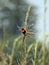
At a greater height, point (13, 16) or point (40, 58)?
point (40, 58)

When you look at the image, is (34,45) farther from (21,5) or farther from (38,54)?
(21,5)

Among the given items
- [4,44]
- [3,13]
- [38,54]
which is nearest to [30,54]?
[38,54]

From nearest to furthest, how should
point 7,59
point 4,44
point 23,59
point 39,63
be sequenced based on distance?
1. point 23,59
2. point 39,63
3. point 7,59
4. point 4,44

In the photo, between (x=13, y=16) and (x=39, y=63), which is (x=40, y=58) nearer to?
(x=39, y=63)

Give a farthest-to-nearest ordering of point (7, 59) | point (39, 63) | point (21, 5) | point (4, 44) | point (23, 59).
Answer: point (21, 5)
point (4, 44)
point (7, 59)
point (39, 63)
point (23, 59)

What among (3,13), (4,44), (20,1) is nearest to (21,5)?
(20,1)

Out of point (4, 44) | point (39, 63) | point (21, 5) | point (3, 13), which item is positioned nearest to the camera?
point (39, 63)

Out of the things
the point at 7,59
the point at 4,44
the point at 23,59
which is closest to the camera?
the point at 23,59

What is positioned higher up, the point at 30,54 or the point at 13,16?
the point at 30,54

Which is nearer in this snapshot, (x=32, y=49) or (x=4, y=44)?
(x=32, y=49)
